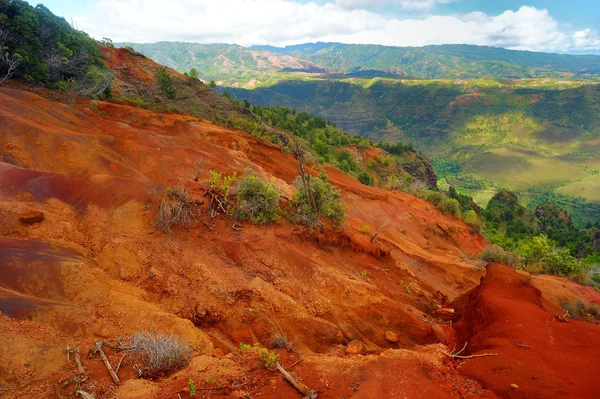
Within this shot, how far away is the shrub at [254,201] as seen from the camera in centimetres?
1212

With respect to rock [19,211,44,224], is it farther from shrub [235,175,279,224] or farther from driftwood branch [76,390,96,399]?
driftwood branch [76,390,96,399]

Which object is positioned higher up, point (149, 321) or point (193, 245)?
point (193, 245)

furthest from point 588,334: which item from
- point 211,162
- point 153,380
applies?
point 211,162

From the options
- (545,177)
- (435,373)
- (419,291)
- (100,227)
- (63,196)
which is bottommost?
(545,177)

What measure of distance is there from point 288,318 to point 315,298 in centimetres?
134

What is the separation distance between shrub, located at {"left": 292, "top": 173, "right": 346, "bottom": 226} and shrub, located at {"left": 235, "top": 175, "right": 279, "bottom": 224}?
130 cm

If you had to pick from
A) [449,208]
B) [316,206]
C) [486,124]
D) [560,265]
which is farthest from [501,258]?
[486,124]

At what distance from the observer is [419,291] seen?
1477 cm

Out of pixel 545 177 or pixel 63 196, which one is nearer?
pixel 63 196

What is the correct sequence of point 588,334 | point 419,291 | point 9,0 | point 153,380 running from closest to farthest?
point 153,380 < point 588,334 < point 419,291 < point 9,0

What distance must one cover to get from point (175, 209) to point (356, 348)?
667cm

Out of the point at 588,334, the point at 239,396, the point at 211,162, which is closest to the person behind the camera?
the point at 239,396

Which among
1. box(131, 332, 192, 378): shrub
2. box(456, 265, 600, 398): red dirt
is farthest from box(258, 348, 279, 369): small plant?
box(456, 265, 600, 398): red dirt

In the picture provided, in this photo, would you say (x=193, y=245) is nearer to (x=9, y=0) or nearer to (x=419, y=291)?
(x=419, y=291)
